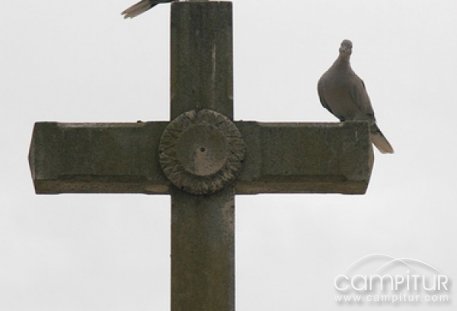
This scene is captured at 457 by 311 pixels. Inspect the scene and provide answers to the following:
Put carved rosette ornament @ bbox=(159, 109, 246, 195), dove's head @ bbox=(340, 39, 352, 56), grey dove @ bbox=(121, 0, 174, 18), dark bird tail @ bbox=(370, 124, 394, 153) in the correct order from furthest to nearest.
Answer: grey dove @ bbox=(121, 0, 174, 18) → dark bird tail @ bbox=(370, 124, 394, 153) → dove's head @ bbox=(340, 39, 352, 56) → carved rosette ornament @ bbox=(159, 109, 246, 195)

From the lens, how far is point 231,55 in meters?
9.24

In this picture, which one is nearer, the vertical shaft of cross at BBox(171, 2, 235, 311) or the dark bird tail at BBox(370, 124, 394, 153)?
the vertical shaft of cross at BBox(171, 2, 235, 311)

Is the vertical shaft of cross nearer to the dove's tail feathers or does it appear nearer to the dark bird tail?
the dark bird tail

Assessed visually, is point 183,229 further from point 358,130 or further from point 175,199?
point 358,130

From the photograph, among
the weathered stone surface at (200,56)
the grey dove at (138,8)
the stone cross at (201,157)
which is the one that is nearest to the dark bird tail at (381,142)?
the stone cross at (201,157)

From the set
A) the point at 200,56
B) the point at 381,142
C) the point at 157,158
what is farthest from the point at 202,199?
the point at 381,142

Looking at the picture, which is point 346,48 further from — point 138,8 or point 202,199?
point 138,8

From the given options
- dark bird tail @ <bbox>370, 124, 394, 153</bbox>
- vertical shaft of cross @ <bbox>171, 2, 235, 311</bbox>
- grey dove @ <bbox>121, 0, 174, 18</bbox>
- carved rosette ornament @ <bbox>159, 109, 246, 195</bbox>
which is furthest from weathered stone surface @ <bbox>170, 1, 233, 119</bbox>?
grey dove @ <bbox>121, 0, 174, 18</bbox>

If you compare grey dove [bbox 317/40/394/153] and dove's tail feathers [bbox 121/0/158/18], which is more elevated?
dove's tail feathers [bbox 121/0/158/18]

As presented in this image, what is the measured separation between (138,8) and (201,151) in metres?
6.67

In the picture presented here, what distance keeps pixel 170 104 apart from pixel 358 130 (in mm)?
1142

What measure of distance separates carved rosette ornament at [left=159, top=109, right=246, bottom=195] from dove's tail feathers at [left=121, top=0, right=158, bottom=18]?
252 inches

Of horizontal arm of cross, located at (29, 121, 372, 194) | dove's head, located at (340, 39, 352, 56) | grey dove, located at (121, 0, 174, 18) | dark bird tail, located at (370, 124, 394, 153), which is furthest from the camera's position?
grey dove, located at (121, 0, 174, 18)

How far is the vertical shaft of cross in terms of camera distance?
8859 mm
